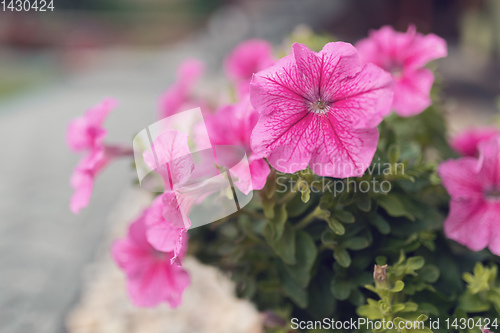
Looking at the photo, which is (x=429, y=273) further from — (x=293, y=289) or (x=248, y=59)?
(x=248, y=59)

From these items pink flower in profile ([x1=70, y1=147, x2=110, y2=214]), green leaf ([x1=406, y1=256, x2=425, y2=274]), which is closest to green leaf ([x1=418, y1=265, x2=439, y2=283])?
green leaf ([x1=406, y1=256, x2=425, y2=274])

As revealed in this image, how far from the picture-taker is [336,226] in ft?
1.59

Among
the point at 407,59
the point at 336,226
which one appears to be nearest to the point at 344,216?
the point at 336,226

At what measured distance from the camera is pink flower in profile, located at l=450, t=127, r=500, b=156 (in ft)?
2.33

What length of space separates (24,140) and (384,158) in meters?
2.06

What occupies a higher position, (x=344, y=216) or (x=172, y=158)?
(x=172, y=158)

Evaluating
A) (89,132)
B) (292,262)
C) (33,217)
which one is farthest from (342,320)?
(33,217)

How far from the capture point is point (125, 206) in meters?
1.67

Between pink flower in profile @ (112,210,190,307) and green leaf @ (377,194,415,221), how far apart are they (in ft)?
0.83

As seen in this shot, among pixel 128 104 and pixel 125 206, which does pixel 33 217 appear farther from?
pixel 128 104

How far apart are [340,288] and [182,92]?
0.49 metres

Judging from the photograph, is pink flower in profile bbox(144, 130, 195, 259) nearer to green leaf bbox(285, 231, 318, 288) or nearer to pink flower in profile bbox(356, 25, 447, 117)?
green leaf bbox(285, 231, 318, 288)

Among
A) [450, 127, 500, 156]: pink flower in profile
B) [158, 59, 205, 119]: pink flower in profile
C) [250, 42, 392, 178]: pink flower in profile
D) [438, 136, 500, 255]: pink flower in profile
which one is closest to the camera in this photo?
[250, 42, 392, 178]: pink flower in profile

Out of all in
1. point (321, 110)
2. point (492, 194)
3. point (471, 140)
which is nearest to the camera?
point (321, 110)
